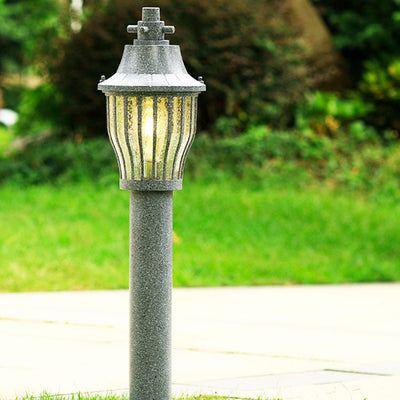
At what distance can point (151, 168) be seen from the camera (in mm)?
4305

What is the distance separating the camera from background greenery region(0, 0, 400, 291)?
9.48 metres

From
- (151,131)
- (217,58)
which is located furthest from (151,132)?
(217,58)

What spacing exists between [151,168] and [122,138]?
7.5 inches

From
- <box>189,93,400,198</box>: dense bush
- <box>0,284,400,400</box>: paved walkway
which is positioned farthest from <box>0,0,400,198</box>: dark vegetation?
<box>0,284,400,400</box>: paved walkway

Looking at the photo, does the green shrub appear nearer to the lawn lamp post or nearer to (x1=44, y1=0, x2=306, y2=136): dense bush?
(x1=44, y1=0, x2=306, y2=136): dense bush

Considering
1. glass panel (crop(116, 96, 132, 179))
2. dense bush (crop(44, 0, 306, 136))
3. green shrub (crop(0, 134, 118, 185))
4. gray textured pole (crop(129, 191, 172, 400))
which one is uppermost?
dense bush (crop(44, 0, 306, 136))

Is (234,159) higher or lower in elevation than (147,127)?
higher

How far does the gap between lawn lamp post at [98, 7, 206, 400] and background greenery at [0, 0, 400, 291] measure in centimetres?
413

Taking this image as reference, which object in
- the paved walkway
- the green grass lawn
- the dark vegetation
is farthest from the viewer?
the dark vegetation

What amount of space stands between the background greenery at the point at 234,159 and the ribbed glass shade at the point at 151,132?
14.1 ft

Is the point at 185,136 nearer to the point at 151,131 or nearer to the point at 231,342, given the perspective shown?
the point at 151,131

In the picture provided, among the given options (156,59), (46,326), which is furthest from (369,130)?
(156,59)

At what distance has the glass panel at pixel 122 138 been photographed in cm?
423

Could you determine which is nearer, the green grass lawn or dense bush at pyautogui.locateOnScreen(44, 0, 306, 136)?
the green grass lawn
